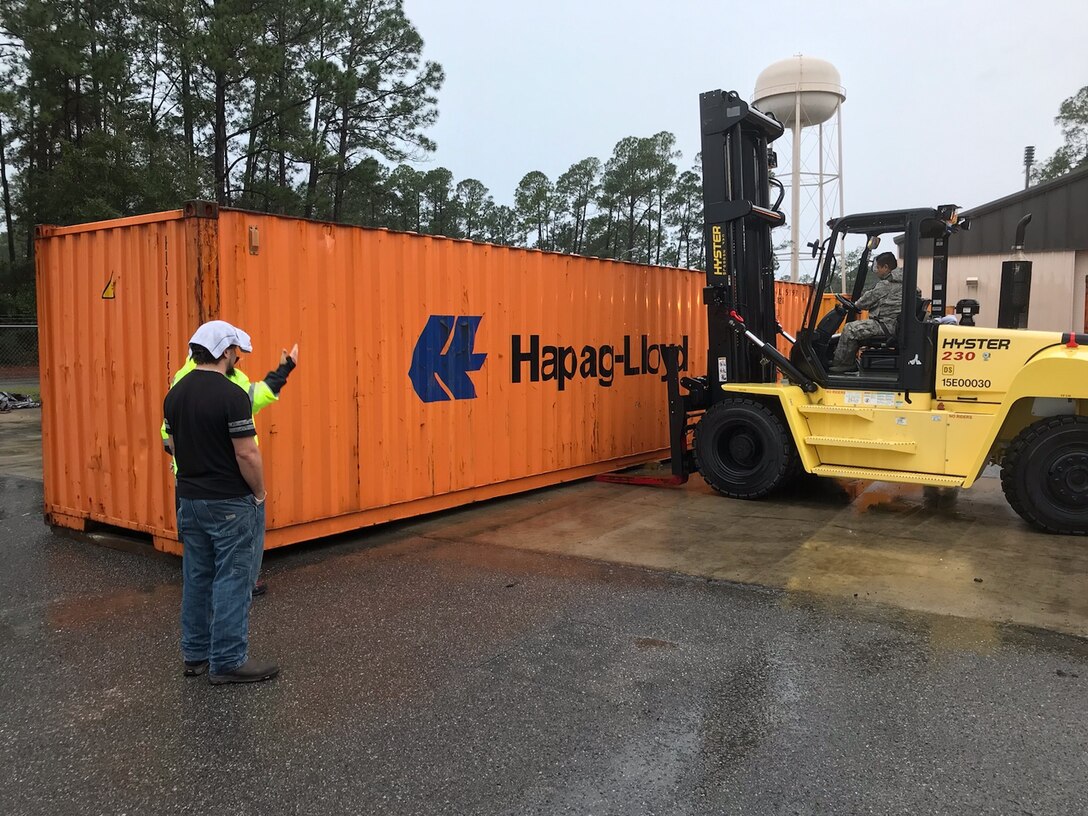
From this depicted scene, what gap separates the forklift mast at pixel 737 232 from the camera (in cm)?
819

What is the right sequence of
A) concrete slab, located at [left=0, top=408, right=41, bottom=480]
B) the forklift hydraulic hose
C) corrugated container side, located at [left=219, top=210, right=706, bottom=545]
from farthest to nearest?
concrete slab, located at [left=0, top=408, right=41, bottom=480]
the forklift hydraulic hose
corrugated container side, located at [left=219, top=210, right=706, bottom=545]

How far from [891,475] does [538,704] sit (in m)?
5.05

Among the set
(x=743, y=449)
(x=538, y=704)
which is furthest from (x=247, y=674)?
(x=743, y=449)

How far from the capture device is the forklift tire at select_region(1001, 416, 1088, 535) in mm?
6652

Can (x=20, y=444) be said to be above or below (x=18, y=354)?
below

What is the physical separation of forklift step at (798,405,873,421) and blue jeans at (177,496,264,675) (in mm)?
5555

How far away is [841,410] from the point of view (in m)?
7.57

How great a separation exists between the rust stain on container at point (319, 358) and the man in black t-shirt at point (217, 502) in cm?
207

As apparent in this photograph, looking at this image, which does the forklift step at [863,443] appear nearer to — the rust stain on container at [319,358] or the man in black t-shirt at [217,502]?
the rust stain on container at [319,358]

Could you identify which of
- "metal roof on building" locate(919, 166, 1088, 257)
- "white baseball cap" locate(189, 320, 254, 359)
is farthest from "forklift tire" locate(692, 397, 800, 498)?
"metal roof on building" locate(919, 166, 1088, 257)

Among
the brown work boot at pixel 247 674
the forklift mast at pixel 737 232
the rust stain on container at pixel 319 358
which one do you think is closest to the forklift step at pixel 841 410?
the forklift mast at pixel 737 232

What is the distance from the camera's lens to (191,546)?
12.9ft

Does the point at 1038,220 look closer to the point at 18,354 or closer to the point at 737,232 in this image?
the point at 737,232

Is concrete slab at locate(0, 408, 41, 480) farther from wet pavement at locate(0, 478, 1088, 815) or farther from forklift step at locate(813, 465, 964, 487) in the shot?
forklift step at locate(813, 465, 964, 487)
